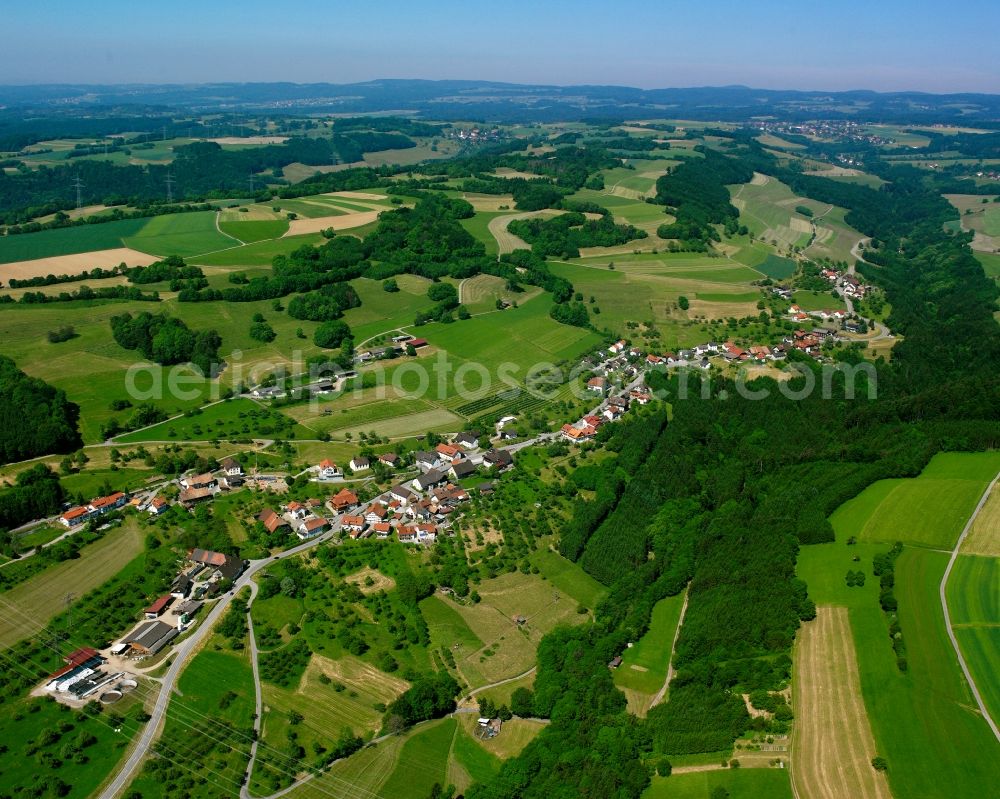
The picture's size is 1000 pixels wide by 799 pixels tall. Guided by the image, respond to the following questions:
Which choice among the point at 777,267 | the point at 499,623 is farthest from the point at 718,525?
the point at 777,267

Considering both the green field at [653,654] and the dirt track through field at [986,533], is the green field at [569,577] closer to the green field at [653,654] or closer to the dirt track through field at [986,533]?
the green field at [653,654]

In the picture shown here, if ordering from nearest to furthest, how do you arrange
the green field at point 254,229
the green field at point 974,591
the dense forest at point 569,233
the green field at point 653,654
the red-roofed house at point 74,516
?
1. the green field at point 653,654
2. the green field at point 974,591
3. the red-roofed house at point 74,516
4. the green field at point 254,229
5. the dense forest at point 569,233

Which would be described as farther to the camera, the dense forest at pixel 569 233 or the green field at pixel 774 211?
the green field at pixel 774 211

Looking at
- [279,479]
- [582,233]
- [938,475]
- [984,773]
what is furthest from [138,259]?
[984,773]

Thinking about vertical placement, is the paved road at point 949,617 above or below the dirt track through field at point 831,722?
above

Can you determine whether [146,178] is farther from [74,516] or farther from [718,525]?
[718,525]

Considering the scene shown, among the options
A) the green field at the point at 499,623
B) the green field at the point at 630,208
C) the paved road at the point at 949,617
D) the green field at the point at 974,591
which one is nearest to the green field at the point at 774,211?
the green field at the point at 630,208

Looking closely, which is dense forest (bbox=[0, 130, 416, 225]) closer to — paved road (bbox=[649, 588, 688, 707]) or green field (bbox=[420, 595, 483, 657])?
green field (bbox=[420, 595, 483, 657])
